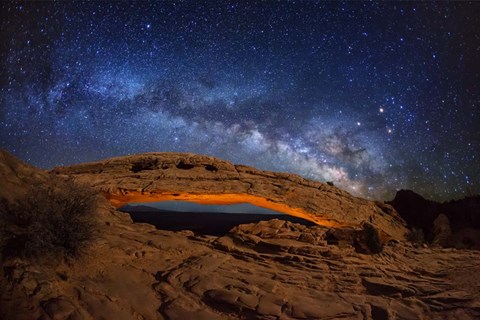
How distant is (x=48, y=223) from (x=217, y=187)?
11119 mm

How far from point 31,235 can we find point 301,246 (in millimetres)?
7815

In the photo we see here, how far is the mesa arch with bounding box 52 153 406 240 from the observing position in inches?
629

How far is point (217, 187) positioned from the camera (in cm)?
1647

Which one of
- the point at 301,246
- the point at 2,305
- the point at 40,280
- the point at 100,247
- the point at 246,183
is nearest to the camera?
the point at 2,305

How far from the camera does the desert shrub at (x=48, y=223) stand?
5.26 metres

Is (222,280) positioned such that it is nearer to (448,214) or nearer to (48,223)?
(48,223)

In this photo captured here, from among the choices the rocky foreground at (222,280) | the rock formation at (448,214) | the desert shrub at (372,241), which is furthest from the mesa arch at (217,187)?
the desert shrub at (372,241)

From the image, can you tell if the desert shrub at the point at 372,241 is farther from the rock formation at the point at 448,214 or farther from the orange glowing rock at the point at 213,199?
the rock formation at the point at 448,214

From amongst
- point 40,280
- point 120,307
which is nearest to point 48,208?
point 40,280

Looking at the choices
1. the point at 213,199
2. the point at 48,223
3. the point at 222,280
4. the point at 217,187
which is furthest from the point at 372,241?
the point at 48,223

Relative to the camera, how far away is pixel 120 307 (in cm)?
512

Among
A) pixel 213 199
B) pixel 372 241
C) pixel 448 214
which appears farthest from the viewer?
pixel 448 214

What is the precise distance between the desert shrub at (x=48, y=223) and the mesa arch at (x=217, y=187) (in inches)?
358

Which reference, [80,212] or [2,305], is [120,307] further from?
[80,212]
